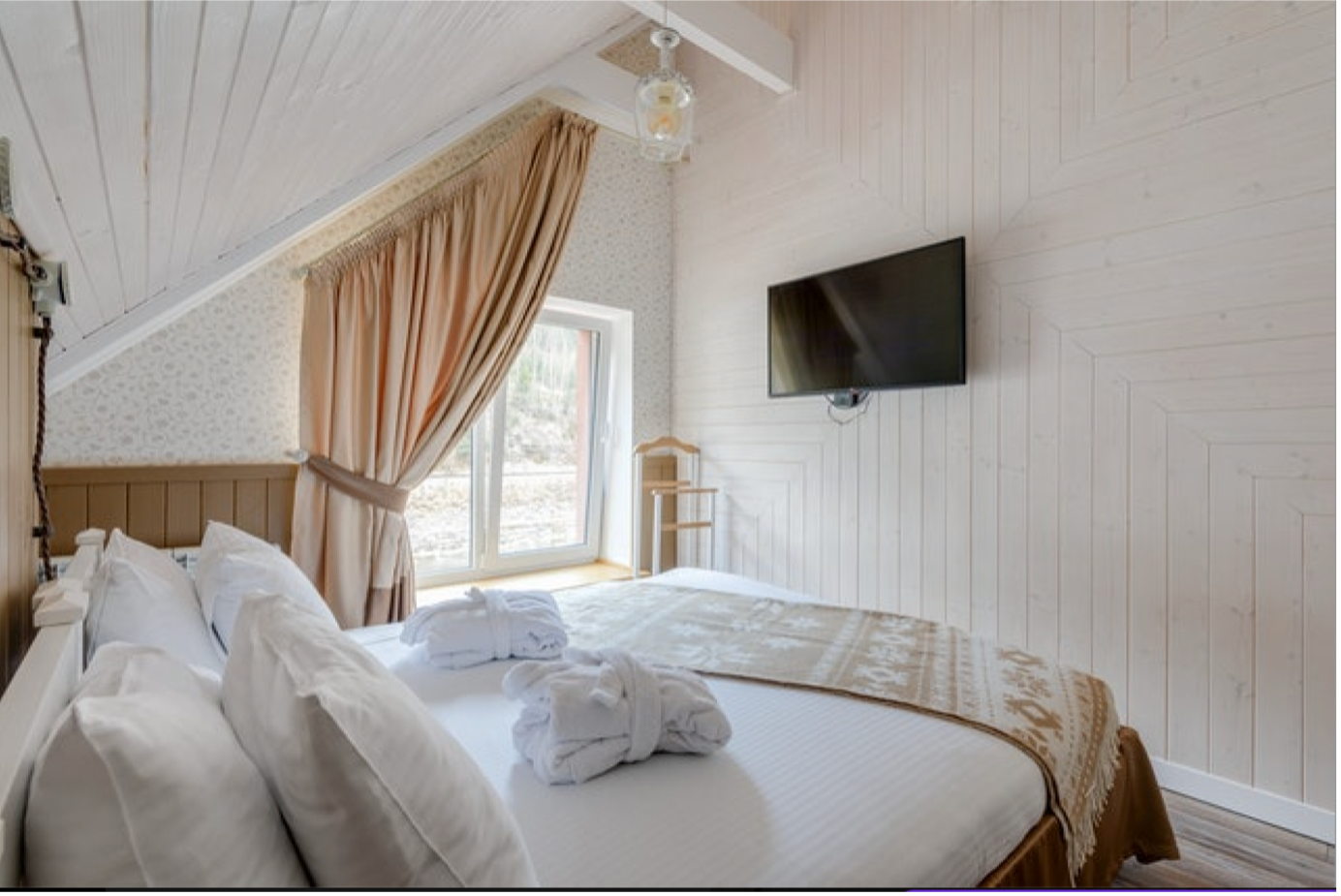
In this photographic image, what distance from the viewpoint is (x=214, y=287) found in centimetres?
225

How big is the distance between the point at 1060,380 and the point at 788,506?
1.36 meters

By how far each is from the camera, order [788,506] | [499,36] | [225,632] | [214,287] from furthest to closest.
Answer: [788,506]
[214,287]
[499,36]
[225,632]

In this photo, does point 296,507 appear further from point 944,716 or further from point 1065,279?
point 1065,279

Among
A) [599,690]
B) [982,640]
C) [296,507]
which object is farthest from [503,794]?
[296,507]

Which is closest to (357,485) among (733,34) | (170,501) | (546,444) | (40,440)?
(170,501)

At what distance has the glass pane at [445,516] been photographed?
3.11m

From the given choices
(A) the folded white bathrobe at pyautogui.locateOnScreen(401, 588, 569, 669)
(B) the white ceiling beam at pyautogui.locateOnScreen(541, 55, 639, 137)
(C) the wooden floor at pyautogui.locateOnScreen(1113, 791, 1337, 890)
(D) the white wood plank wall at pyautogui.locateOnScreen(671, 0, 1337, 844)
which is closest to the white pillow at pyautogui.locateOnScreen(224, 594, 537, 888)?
(A) the folded white bathrobe at pyautogui.locateOnScreen(401, 588, 569, 669)

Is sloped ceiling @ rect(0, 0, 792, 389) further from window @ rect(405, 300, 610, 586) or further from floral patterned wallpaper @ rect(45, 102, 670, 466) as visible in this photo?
window @ rect(405, 300, 610, 586)

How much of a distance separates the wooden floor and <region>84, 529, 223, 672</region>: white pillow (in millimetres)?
2256

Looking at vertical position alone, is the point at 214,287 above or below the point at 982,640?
above

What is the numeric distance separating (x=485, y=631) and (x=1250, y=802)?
2331 mm

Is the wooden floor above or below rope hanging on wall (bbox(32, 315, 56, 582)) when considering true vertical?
below

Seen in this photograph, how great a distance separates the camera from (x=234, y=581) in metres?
1.48

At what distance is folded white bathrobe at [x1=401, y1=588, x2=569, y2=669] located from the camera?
1.59 metres
